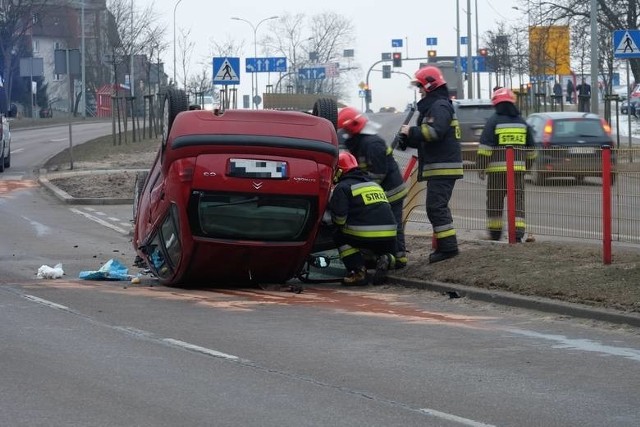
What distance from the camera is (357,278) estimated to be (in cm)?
1321

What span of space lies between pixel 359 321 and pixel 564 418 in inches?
151

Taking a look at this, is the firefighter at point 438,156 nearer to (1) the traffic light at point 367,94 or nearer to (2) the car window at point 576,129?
(2) the car window at point 576,129

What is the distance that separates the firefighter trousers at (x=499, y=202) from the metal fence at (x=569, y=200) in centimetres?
8

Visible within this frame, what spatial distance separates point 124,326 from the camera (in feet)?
33.1

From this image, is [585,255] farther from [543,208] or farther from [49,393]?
[49,393]

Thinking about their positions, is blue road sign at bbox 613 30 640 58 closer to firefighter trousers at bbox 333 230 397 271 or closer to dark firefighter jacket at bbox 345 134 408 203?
dark firefighter jacket at bbox 345 134 408 203

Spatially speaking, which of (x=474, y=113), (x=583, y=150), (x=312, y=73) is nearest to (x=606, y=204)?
(x=583, y=150)

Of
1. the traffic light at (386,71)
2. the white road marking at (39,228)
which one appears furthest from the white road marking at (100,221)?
the traffic light at (386,71)

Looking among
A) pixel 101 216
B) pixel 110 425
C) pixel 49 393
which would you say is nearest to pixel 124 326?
pixel 49 393

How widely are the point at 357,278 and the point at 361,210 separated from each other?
0.78 meters

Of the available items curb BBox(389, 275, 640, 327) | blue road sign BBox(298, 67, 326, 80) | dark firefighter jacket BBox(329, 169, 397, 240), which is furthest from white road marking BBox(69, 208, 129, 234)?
blue road sign BBox(298, 67, 326, 80)

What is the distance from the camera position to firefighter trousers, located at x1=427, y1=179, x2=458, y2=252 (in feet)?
44.0

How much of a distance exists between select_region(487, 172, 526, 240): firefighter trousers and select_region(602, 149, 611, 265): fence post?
1.52 m

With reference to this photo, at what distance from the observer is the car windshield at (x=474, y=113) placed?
30.2 metres
